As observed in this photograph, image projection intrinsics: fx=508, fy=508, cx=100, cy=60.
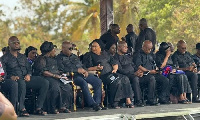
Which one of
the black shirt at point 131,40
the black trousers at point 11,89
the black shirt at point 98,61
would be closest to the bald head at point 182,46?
the black shirt at point 131,40

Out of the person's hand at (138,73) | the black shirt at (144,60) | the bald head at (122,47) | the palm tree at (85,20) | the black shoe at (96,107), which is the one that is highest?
the palm tree at (85,20)

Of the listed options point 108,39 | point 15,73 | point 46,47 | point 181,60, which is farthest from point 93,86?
point 181,60

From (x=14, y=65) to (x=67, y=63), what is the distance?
0.95 metres

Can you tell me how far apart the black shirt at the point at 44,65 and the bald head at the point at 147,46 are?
1869mm

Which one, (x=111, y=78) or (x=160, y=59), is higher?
(x=160, y=59)

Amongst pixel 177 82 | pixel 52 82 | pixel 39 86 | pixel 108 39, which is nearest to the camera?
pixel 39 86

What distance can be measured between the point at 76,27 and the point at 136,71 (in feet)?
77.8

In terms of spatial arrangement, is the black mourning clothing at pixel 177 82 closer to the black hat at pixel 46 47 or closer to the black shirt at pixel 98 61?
the black shirt at pixel 98 61

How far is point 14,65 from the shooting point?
275 inches

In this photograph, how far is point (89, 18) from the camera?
30703 mm

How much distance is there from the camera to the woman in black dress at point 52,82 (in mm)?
7258

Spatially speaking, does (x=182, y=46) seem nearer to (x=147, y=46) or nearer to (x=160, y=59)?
(x=160, y=59)

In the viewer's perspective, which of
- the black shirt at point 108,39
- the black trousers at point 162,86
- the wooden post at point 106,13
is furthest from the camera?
the wooden post at point 106,13

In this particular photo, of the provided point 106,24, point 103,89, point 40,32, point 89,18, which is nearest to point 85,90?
point 103,89
